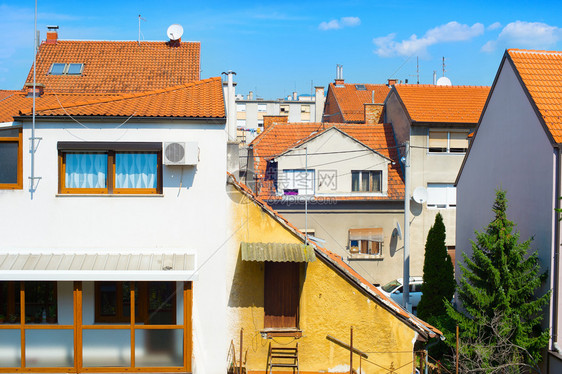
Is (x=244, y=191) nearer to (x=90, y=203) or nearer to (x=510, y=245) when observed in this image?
(x=90, y=203)

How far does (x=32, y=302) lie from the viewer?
32.3ft

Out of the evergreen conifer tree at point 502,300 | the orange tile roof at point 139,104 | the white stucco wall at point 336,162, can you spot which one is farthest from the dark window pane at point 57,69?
the evergreen conifer tree at point 502,300

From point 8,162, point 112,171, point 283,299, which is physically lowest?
point 283,299

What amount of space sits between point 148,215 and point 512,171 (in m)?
9.85

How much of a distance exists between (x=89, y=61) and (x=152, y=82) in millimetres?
3987

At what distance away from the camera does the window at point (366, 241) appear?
77.9 feet

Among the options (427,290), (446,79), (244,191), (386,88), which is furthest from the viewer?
(386,88)

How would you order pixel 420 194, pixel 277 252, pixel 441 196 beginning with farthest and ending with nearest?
pixel 441 196 → pixel 420 194 → pixel 277 252

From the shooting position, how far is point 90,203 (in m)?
10.1

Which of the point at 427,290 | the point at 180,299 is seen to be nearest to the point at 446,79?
the point at 427,290

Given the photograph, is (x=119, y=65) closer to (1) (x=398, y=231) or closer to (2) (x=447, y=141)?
(1) (x=398, y=231)

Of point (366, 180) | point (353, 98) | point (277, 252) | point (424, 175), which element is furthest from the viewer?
point (353, 98)

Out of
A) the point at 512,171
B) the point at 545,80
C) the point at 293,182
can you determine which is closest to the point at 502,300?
the point at 512,171

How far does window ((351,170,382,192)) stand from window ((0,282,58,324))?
16.1m
